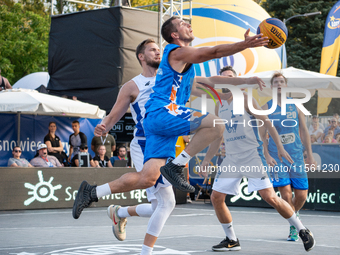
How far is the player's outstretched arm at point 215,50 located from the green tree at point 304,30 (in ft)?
104

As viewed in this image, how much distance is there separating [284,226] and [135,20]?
968 cm

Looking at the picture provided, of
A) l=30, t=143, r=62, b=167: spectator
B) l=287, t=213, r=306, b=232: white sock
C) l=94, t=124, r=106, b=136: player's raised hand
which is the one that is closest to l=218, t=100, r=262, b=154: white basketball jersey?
l=287, t=213, r=306, b=232: white sock

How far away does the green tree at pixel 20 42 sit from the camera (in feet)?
115

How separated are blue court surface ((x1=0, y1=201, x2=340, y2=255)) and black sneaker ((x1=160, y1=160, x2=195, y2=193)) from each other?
1.45 meters

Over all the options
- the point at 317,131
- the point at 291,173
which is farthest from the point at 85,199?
the point at 317,131

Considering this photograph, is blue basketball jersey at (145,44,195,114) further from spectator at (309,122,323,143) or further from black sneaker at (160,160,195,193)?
spectator at (309,122,323,143)

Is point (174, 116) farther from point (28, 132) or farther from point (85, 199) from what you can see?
point (28, 132)

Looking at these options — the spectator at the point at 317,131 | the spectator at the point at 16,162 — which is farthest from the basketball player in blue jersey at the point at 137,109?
the spectator at the point at 317,131

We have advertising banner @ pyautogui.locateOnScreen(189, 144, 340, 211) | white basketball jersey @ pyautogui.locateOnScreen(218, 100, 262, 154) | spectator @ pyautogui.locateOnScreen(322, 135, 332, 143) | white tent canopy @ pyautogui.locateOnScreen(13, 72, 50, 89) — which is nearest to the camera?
white basketball jersey @ pyautogui.locateOnScreen(218, 100, 262, 154)

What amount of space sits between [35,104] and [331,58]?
43.0 feet

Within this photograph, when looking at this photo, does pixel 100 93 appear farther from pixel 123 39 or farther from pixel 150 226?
pixel 150 226

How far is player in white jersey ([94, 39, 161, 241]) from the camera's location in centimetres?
581

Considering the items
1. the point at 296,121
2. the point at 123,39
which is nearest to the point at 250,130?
the point at 296,121

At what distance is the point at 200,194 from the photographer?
16047 millimetres
